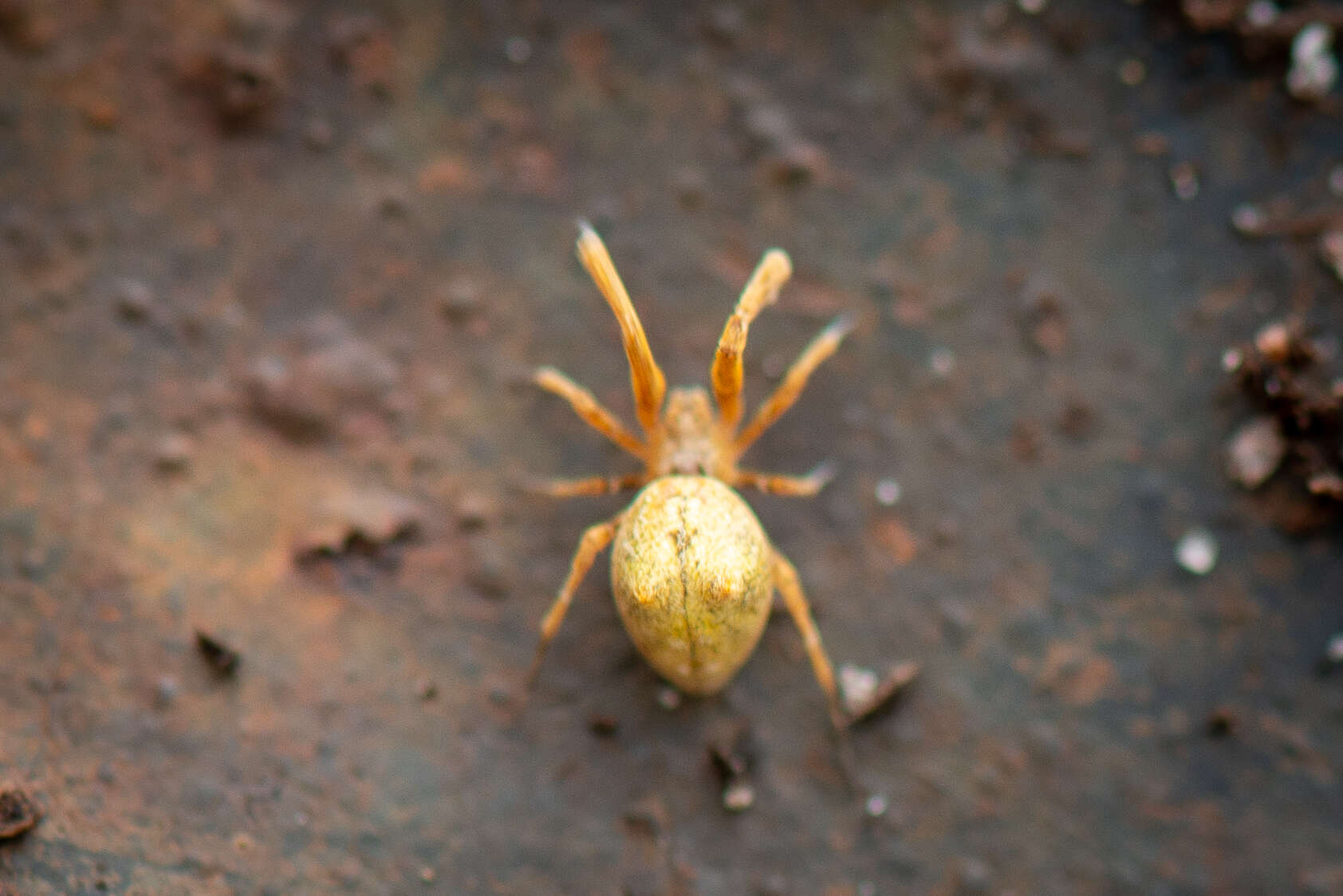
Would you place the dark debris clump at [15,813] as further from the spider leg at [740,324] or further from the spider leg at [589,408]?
the spider leg at [740,324]

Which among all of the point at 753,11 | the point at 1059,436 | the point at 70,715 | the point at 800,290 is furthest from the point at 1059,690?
the point at 70,715

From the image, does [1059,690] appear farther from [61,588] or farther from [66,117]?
[66,117]

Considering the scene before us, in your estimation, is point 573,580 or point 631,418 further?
point 631,418

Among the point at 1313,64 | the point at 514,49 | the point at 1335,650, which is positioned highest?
the point at 1313,64

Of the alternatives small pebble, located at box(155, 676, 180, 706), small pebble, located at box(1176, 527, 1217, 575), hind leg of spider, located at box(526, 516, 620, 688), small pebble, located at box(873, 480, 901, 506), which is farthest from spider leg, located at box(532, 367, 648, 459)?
small pebble, located at box(1176, 527, 1217, 575)

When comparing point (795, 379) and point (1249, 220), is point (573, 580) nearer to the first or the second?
point (795, 379)

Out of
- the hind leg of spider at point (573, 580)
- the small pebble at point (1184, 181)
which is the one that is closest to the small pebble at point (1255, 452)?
the small pebble at point (1184, 181)

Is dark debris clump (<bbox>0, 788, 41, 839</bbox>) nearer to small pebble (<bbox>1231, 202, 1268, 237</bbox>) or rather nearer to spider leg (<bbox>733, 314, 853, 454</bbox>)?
spider leg (<bbox>733, 314, 853, 454</bbox>)

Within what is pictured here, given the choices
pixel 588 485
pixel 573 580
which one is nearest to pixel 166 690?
pixel 573 580
